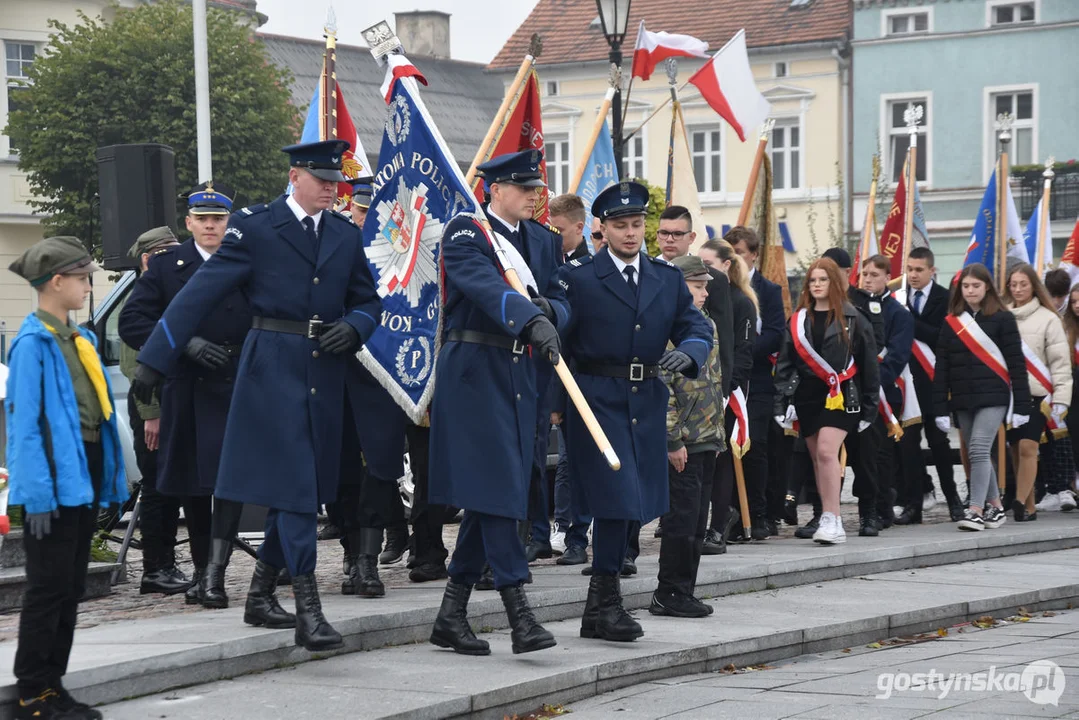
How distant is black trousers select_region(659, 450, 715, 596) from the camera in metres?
8.46

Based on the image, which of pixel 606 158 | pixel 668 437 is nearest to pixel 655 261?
pixel 668 437

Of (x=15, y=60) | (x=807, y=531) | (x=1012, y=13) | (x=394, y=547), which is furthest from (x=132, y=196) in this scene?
(x=1012, y=13)

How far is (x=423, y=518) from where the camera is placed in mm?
9195

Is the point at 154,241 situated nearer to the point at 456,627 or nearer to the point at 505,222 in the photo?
the point at 505,222

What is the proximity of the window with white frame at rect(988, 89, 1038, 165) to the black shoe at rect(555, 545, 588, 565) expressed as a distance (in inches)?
1225

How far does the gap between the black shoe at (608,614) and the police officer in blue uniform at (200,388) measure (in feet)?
5.63

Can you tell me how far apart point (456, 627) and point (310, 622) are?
673 mm

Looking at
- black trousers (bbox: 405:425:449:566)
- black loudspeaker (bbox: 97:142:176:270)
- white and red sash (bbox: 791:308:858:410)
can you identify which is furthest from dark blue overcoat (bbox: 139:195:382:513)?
black loudspeaker (bbox: 97:142:176:270)

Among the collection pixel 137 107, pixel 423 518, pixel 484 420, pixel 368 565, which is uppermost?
pixel 137 107

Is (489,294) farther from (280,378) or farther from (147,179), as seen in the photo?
(147,179)

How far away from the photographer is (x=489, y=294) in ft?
23.5

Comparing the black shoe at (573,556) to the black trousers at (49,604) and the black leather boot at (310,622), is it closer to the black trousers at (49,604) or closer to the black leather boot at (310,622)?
the black leather boot at (310,622)

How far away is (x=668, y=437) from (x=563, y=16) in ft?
126

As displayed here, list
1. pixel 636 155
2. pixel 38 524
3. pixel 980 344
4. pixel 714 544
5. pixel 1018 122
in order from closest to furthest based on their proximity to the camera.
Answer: pixel 38 524
pixel 714 544
pixel 980 344
pixel 1018 122
pixel 636 155
